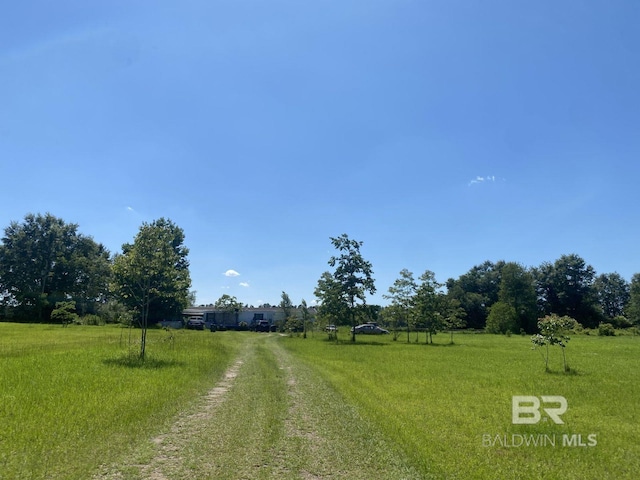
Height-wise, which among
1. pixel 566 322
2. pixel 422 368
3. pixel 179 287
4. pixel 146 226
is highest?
pixel 146 226

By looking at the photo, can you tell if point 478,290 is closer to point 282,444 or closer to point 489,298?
point 489,298

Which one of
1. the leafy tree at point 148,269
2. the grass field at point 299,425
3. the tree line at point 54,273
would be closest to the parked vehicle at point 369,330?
the tree line at point 54,273

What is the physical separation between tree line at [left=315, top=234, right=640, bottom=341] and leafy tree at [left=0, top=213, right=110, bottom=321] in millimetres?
48213

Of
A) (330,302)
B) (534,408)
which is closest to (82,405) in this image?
(534,408)

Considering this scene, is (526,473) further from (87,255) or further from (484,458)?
(87,255)

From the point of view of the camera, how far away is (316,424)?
8.47 meters

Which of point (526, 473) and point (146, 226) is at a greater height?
A: point (146, 226)

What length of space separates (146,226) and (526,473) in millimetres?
19319

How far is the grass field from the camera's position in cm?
610

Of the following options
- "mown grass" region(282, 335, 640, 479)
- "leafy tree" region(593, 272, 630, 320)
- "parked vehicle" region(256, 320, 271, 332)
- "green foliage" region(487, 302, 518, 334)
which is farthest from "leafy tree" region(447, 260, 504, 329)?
"mown grass" region(282, 335, 640, 479)

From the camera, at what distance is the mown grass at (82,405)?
6.08m

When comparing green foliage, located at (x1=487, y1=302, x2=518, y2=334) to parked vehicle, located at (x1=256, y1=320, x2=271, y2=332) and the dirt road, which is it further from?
the dirt road

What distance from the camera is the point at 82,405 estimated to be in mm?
9195

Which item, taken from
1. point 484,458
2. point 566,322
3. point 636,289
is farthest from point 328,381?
point 636,289
